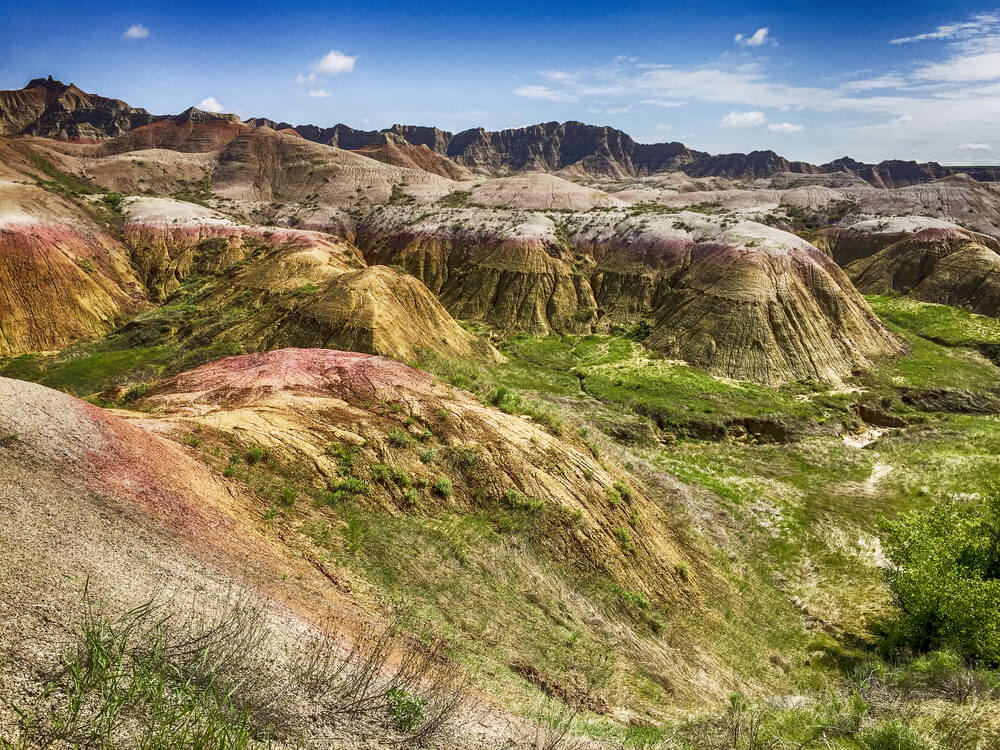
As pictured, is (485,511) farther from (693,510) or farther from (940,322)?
(940,322)

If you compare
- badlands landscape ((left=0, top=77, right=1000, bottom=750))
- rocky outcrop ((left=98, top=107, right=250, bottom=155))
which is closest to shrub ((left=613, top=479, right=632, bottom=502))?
badlands landscape ((left=0, top=77, right=1000, bottom=750))

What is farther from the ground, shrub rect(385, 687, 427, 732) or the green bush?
the green bush

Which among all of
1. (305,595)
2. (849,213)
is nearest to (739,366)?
(305,595)

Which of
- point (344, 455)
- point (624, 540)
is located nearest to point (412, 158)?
point (344, 455)

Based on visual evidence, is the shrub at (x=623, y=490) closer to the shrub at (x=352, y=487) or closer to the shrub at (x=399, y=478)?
the shrub at (x=399, y=478)

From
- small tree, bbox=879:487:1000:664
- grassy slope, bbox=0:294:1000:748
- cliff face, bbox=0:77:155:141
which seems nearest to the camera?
grassy slope, bbox=0:294:1000:748

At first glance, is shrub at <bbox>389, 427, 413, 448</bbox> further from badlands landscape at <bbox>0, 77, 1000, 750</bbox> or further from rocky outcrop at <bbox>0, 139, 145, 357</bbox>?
rocky outcrop at <bbox>0, 139, 145, 357</bbox>
